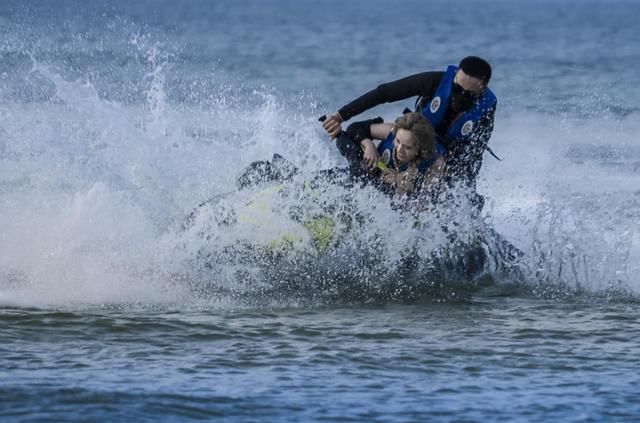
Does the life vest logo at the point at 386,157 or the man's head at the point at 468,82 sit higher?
the man's head at the point at 468,82

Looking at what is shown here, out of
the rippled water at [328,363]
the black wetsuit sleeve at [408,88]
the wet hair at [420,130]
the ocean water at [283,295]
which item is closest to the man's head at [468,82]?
the black wetsuit sleeve at [408,88]

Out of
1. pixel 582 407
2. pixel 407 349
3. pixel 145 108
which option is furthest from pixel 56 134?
pixel 582 407

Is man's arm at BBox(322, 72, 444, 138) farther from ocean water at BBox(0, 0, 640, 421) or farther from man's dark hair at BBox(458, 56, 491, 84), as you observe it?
ocean water at BBox(0, 0, 640, 421)

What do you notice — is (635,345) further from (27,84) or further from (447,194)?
(27,84)

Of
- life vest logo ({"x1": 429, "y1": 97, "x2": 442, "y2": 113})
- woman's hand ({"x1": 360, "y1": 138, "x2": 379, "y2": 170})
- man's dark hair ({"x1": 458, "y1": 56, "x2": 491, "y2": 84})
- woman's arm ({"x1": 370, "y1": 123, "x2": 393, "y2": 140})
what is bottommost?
woman's hand ({"x1": 360, "y1": 138, "x2": 379, "y2": 170})

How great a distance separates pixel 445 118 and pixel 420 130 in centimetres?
61

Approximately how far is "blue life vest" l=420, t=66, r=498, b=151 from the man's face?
0.11 feet

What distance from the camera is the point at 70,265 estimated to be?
9.09 m

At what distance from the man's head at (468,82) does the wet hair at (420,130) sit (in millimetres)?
546

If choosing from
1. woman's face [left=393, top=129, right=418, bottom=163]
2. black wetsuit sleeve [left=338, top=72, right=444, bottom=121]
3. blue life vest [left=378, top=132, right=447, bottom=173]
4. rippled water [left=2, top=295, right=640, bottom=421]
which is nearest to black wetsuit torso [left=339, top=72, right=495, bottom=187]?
black wetsuit sleeve [left=338, top=72, right=444, bottom=121]

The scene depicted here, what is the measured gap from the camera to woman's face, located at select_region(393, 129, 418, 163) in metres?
8.71

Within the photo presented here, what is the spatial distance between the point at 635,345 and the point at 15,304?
3579 mm

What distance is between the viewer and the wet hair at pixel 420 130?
28.6 feet

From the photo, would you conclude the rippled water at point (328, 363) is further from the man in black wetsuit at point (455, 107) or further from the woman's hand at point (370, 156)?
the man in black wetsuit at point (455, 107)
